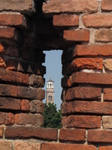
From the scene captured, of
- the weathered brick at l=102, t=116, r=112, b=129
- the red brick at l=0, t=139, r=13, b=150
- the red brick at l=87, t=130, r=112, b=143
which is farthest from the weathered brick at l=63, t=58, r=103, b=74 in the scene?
the red brick at l=0, t=139, r=13, b=150

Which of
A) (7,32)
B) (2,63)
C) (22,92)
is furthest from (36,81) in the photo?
(7,32)

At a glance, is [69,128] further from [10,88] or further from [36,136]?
[10,88]

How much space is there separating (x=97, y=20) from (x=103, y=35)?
145mm

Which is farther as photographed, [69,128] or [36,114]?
[36,114]

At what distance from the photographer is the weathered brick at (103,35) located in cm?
382

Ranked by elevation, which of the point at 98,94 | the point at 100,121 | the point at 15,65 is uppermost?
the point at 15,65

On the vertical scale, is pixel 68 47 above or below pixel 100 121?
above

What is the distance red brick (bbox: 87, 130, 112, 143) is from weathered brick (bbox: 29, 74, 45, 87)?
37.9 inches

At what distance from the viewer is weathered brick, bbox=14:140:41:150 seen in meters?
3.86

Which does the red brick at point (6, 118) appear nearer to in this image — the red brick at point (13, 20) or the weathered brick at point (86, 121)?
the weathered brick at point (86, 121)

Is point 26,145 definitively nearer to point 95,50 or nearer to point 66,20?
point 95,50

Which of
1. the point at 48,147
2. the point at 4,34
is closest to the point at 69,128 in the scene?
the point at 48,147

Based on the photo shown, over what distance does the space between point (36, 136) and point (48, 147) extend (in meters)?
0.16

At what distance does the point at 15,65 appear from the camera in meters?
4.15
